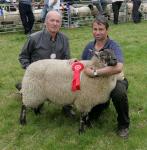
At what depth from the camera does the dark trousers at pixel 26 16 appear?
1303 centimetres

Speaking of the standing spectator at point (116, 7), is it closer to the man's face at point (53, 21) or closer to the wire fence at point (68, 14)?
the wire fence at point (68, 14)

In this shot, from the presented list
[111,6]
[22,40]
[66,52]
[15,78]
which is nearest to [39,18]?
[22,40]

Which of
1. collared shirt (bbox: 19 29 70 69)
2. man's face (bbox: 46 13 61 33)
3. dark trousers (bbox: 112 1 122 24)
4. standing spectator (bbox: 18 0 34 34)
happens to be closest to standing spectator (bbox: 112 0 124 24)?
dark trousers (bbox: 112 1 122 24)

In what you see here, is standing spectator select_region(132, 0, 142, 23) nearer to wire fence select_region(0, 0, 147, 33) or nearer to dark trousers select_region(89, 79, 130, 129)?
wire fence select_region(0, 0, 147, 33)

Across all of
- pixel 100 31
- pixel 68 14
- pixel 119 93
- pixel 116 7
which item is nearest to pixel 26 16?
pixel 68 14

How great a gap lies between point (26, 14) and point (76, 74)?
29.4 ft

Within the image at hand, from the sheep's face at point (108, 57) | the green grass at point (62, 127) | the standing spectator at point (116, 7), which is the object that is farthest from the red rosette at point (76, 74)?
the standing spectator at point (116, 7)

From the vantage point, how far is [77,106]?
4.81m

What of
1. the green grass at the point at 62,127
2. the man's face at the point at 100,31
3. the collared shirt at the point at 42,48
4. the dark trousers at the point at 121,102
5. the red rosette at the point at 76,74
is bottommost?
the green grass at the point at 62,127

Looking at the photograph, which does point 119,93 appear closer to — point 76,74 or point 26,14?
point 76,74

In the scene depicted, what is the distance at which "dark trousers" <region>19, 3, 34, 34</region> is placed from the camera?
42.8ft

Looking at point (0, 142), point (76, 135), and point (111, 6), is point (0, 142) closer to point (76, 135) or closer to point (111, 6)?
point (76, 135)

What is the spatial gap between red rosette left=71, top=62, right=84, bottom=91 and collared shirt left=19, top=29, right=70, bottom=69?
73 cm

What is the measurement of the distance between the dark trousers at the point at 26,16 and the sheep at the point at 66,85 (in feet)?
27.4
